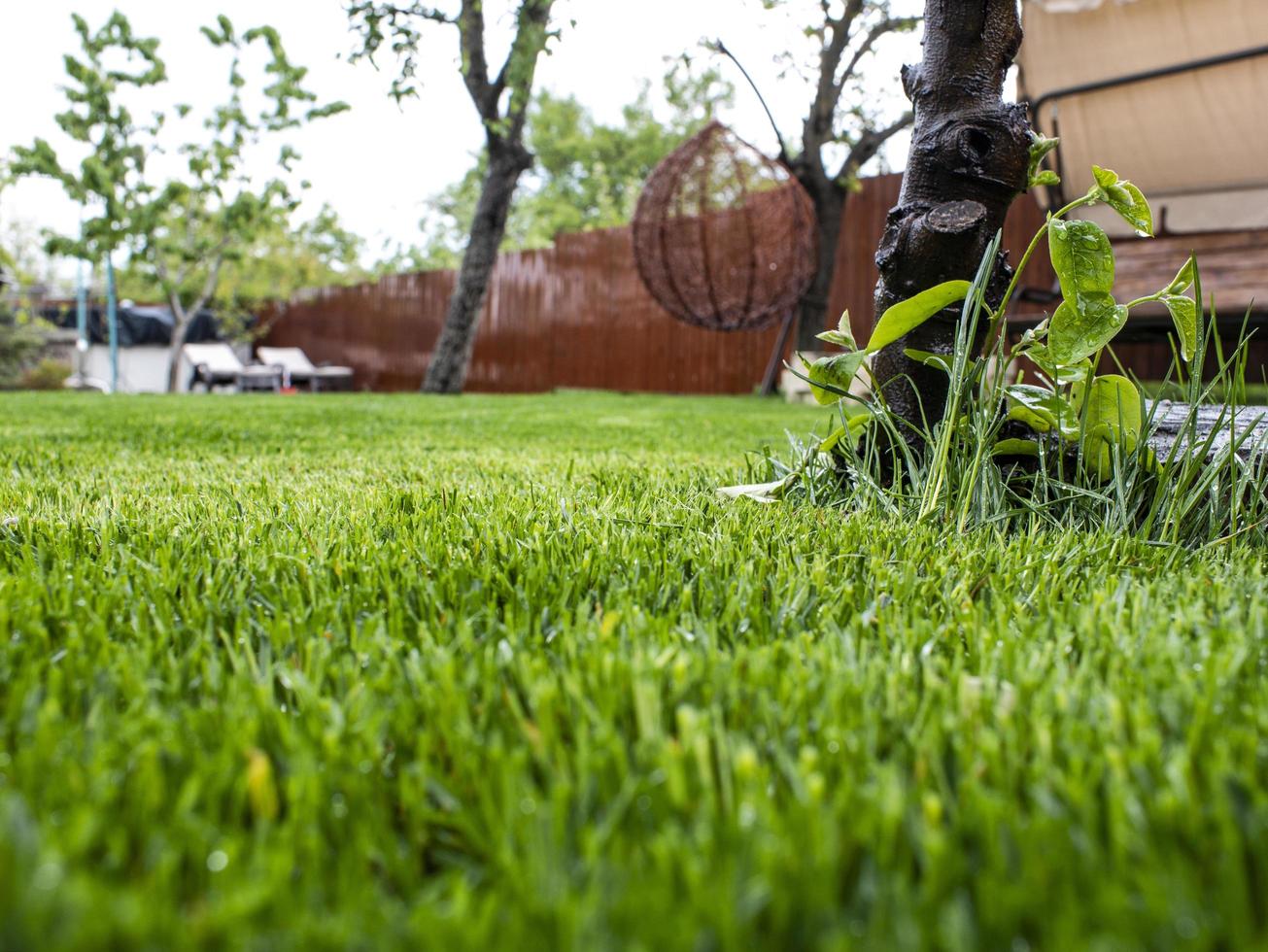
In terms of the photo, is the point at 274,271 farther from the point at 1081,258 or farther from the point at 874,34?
the point at 1081,258

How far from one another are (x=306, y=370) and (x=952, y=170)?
623 inches

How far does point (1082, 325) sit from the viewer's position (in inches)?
52.4

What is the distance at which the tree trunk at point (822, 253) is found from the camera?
26.4 ft

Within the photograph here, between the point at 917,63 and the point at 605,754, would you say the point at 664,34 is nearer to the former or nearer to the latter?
the point at 917,63

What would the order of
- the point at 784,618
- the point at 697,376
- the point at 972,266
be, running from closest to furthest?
the point at 784,618 → the point at 972,266 → the point at 697,376

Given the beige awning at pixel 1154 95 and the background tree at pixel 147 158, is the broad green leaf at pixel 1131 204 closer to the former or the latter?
the beige awning at pixel 1154 95

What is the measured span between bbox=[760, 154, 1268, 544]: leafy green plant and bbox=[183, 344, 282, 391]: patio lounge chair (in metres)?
15.3

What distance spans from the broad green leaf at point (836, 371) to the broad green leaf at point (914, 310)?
0.03 metres

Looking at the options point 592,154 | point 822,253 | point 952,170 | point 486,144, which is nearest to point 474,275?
point 486,144

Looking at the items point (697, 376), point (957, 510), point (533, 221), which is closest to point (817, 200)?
point (697, 376)

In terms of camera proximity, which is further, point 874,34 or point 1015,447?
point 874,34

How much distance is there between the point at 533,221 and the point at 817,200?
2261cm

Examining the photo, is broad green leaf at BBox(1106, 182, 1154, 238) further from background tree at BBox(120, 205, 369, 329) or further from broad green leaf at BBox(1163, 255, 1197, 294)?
background tree at BBox(120, 205, 369, 329)

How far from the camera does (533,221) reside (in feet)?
96.4
